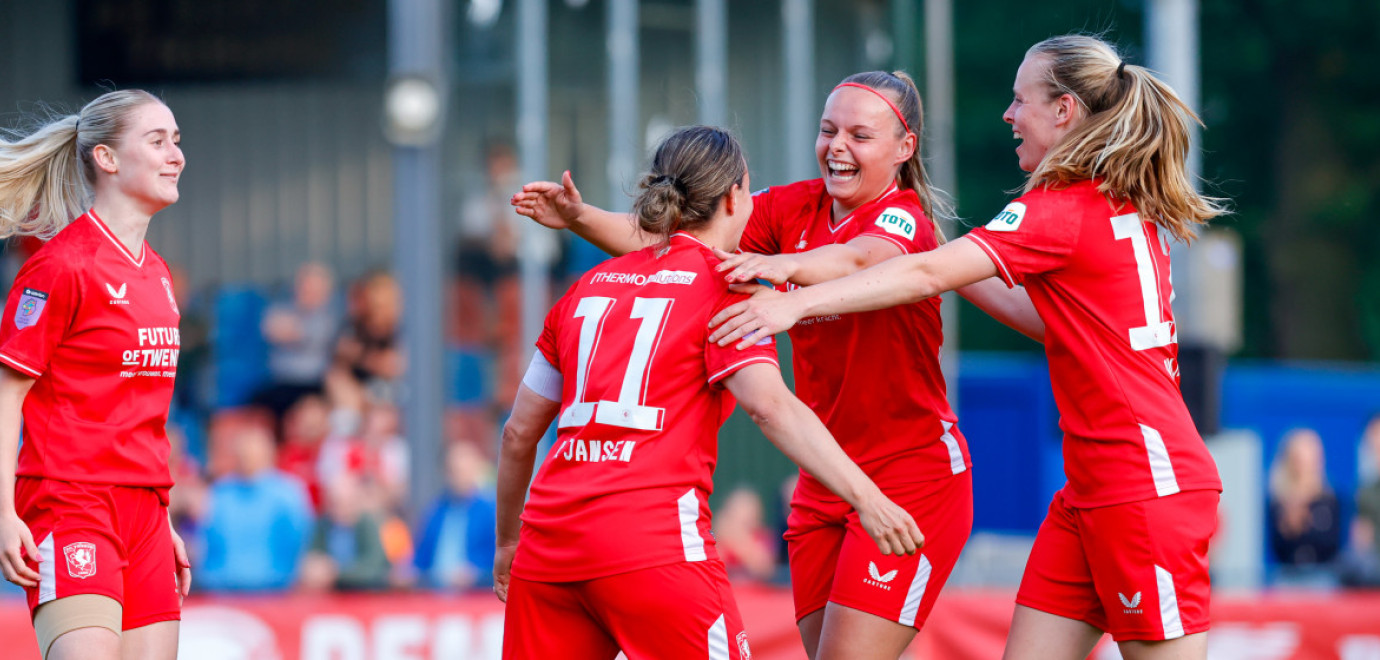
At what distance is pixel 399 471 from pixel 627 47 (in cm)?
422

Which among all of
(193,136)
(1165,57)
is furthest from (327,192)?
(1165,57)

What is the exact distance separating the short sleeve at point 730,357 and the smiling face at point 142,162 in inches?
70.0

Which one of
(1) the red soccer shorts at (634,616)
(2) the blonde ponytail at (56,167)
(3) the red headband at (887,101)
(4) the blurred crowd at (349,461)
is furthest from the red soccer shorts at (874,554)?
(4) the blurred crowd at (349,461)

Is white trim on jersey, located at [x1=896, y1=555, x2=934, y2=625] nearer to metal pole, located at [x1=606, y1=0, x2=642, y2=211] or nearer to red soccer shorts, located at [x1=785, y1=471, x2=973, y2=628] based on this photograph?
red soccer shorts, located at [x1=785, y1=471, x2=973, y2=628]

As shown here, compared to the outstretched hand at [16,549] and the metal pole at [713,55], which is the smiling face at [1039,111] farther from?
the metal pole at [713,55]

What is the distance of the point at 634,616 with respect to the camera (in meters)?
3.75

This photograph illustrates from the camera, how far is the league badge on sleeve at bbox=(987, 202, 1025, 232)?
405cm

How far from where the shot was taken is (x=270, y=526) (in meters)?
9.21

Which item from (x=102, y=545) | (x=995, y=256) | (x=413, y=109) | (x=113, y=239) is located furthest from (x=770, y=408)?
(x=413, y=109)

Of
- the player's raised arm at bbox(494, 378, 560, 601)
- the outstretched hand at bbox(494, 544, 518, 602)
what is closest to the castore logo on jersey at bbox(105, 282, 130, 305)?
the player's raised arm at bbox(494, 378, 560, 601)

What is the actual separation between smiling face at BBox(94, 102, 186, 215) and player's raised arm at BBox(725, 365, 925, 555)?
6.35 feet

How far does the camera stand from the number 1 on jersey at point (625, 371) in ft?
12.5

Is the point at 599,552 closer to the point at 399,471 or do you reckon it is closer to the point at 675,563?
the point at 675,563

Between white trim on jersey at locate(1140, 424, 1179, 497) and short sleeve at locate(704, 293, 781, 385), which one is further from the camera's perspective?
white trim on jersey at locate(1140, 424, 1179, 497)
